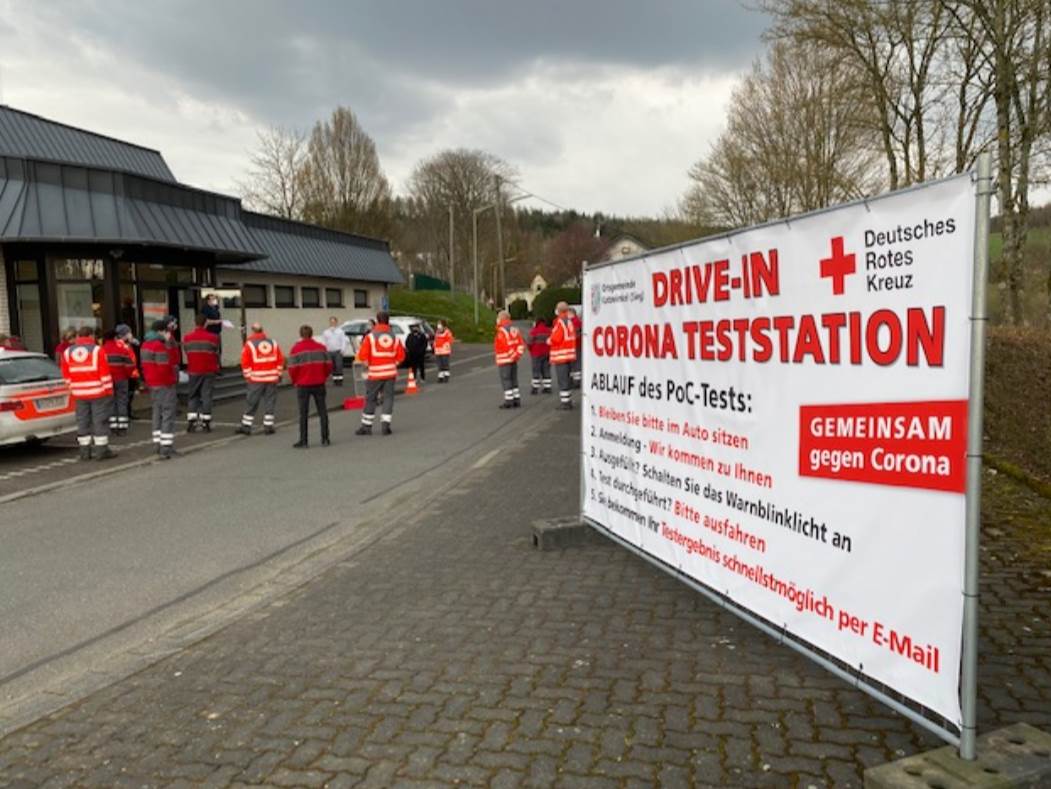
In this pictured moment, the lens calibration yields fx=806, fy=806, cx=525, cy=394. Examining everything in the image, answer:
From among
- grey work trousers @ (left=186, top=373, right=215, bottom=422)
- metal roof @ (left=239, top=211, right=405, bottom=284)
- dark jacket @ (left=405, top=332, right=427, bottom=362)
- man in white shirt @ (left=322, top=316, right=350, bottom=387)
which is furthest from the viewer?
metal roof @ (left=239, top=211, right=405, bottom=284)

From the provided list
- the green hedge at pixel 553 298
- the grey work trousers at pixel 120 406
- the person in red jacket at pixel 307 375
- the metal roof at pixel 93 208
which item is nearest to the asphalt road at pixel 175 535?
the person in red jacket at pixel 307 375

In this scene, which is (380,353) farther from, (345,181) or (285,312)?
(345,181)

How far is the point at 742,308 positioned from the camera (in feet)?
12.8

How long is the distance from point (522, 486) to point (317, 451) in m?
4.40

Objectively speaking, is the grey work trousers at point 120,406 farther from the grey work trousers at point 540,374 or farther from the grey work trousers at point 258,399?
the grey work trousers at point 540,374

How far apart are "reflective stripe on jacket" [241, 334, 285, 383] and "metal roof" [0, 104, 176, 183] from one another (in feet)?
29.7

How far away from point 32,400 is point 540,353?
9.73 m

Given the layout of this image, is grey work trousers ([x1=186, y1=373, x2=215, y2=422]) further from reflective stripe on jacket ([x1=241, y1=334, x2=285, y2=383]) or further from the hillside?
the hillside

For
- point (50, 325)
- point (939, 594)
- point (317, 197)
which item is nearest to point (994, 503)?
point (939, 594)

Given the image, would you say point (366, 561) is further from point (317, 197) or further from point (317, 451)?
point (317, 197)

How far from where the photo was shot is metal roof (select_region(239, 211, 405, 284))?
27203mm

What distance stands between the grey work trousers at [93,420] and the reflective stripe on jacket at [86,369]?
180mm

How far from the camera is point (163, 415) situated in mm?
11922

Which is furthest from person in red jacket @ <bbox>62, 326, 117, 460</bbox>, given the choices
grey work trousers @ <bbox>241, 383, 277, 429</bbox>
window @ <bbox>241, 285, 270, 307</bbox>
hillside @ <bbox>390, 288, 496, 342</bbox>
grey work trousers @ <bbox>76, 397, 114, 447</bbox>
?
hillside @ <bbox>390, 288, 496, 342</bbox>
